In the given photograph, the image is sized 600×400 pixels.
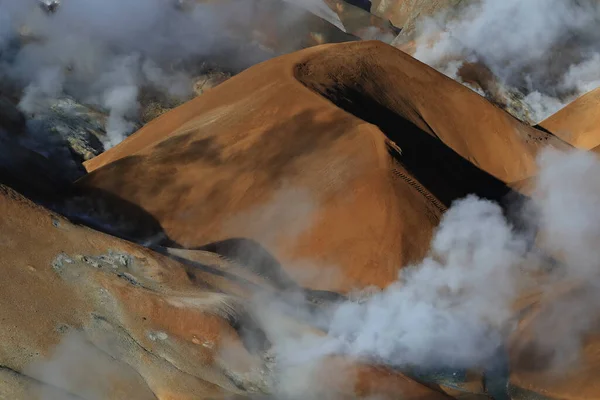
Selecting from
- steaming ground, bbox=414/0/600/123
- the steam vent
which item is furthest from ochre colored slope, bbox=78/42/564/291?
steaming ground, bbox=414/0/600/123

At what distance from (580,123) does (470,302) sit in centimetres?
1740

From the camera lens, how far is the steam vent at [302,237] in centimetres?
1344

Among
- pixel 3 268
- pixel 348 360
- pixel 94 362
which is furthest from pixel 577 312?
pixel 3 268

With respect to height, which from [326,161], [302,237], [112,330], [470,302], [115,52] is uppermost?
[115,52]

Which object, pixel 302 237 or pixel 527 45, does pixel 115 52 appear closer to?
pixel 527 45

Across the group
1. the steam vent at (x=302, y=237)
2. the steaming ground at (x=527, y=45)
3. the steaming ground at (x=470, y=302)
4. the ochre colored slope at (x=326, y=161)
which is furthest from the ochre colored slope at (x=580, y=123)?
the steaming ground at (x=470, y=302)

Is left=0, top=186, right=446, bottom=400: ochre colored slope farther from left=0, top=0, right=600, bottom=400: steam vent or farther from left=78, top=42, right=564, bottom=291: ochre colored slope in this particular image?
left=78, top=42, right=564, bottom=291: ochre colored slope

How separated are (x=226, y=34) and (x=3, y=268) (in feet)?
114

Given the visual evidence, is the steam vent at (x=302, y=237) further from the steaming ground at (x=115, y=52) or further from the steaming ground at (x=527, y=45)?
the steaming ground at (x=527, y=45)

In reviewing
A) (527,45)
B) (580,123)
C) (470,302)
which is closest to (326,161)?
(470,302)

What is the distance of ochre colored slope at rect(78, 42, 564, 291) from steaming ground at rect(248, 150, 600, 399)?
0.97 meters

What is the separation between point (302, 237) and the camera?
20094 mm

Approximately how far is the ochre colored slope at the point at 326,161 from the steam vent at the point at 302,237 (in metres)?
0.08

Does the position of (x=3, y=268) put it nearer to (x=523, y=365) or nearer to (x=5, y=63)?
(x=523, y=365)
